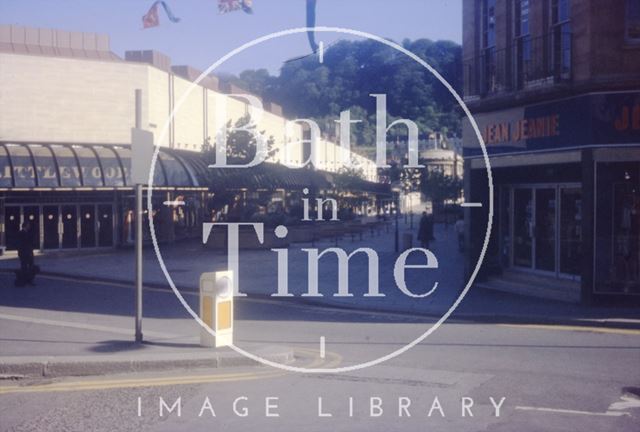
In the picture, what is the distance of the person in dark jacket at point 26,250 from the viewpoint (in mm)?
19344

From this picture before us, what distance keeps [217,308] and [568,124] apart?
9361 mm

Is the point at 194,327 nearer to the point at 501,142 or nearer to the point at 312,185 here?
the point at 501,142

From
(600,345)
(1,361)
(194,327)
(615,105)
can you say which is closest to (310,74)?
(615,105)

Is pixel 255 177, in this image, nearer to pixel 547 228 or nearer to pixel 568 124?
pixel 547 228

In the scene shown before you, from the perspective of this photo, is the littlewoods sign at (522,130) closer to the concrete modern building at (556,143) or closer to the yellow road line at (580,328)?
the concrete modern building at (556,143)

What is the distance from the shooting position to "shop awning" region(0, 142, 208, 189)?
102 feet

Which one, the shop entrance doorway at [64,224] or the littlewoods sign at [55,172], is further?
the shop entrance doorway at [64,224]

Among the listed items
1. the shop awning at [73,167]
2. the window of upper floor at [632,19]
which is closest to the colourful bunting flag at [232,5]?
the window of upper floor at [632,19]

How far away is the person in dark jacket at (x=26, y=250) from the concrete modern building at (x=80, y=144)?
11.3 m

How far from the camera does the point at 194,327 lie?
1341cm

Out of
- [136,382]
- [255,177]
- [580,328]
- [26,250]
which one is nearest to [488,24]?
[580,328]

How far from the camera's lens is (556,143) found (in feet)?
54.2

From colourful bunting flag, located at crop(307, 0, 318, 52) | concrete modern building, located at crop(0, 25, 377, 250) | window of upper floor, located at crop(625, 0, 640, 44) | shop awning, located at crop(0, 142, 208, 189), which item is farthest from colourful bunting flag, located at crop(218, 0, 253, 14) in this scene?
shop awning, located at crop(0, 142, 208, 189)

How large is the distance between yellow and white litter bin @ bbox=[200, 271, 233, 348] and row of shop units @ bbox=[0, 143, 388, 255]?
20.7 m
